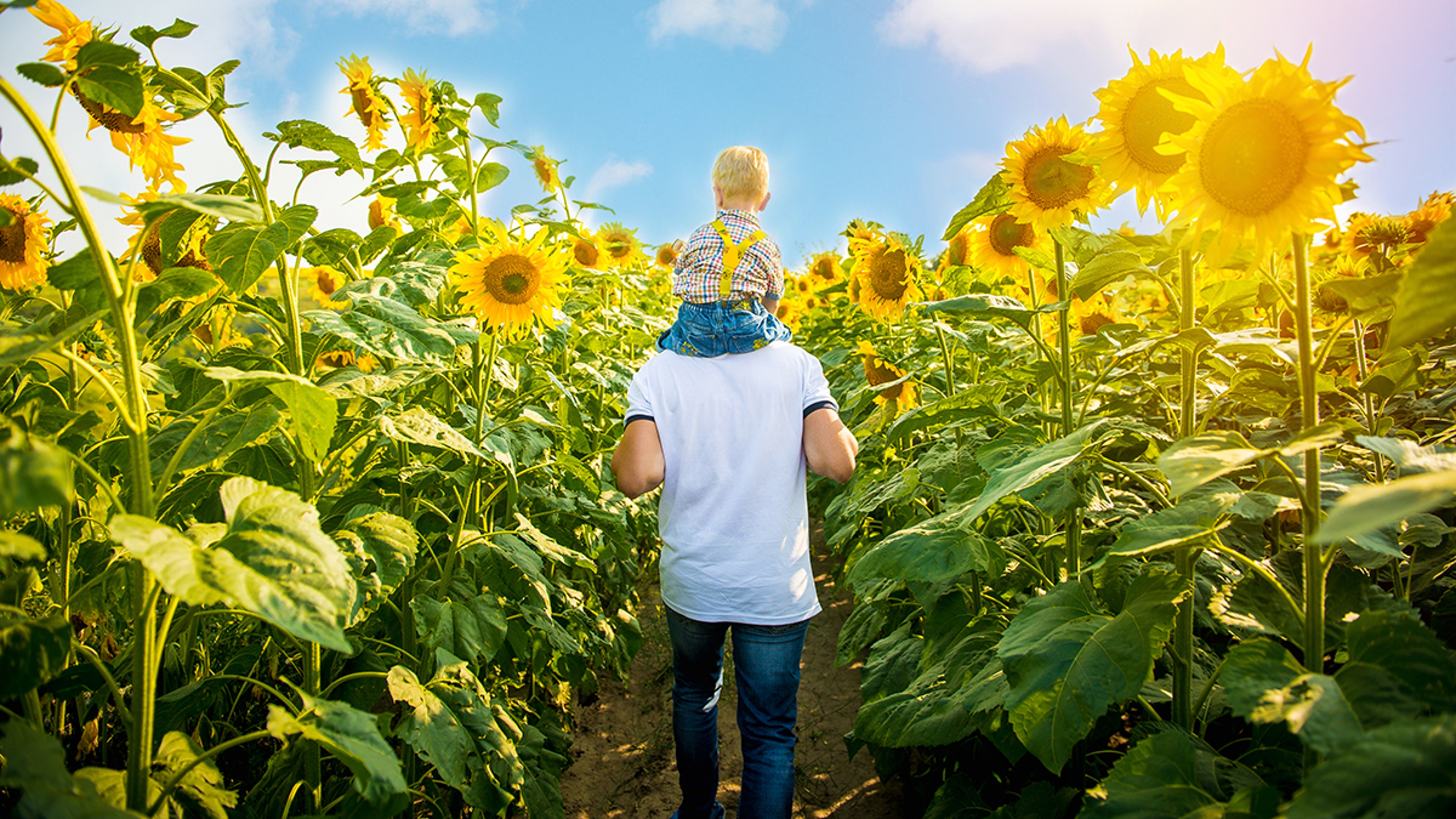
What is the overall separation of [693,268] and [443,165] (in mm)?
908

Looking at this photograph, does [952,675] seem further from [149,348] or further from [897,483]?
[149,348]

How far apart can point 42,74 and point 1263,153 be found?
186 cm

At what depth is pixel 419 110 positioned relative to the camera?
266 centimetres

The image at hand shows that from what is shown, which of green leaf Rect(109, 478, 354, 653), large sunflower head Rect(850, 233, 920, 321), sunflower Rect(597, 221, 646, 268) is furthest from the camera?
sunflower Rect(597, 221, 646, 268)

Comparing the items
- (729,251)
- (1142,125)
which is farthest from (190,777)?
(1142,125)

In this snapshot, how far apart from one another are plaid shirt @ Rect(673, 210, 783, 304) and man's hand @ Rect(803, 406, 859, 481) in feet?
1.36

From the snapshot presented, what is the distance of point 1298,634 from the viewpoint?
4.59ft

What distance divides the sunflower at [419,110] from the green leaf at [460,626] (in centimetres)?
144

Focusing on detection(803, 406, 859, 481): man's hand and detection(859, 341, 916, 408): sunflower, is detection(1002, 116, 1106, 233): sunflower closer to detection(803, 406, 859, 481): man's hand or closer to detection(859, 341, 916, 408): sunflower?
detection(803, 406, 859, 481): man's hand

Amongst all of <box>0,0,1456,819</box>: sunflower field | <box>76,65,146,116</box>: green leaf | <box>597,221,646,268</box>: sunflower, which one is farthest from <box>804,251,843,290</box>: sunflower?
<box>76,65,146,116</box>: green leaf

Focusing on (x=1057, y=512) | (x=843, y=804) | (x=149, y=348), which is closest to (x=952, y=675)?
(x=1057, y=512)

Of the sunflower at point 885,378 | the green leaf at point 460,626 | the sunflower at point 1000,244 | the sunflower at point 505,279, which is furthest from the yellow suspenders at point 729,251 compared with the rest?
the green leaf at point 460,626

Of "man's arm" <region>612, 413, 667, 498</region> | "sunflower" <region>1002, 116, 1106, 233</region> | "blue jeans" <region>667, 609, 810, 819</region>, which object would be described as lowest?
"blue jeans" <region>667, 609, 810, 819</region>

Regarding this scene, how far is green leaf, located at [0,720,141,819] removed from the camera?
0.87m
